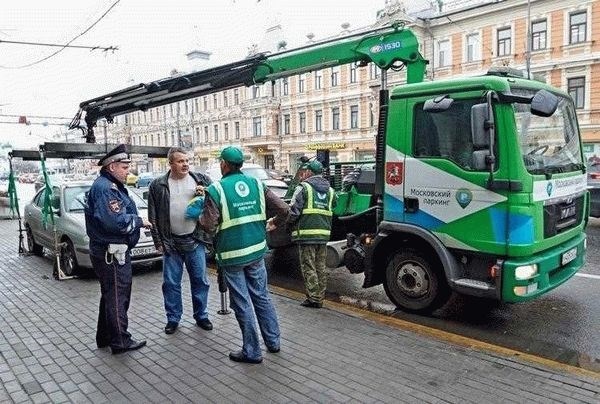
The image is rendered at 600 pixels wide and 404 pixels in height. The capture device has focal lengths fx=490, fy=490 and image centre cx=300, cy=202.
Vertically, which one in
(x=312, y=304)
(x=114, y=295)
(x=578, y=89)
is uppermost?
(x=578, y=89)

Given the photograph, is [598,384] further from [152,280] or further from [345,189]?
[152,280]

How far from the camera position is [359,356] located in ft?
14.5

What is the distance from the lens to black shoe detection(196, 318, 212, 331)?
17.1ft

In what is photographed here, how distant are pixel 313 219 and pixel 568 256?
2885mm

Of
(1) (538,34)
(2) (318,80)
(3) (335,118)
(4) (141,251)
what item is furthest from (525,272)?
(2) (318,80)

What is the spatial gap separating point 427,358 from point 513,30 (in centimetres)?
3062

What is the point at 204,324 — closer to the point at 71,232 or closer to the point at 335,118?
the point at 71,232

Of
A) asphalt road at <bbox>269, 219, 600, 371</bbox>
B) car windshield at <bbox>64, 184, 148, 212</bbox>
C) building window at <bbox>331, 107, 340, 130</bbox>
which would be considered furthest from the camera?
building window at <bbox>331, 107, 340, 130</bbox>

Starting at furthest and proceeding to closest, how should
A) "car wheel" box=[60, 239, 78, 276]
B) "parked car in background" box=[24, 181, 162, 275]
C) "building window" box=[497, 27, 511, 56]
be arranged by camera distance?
"building window" box=[497, 27, 511, 56] < "car wheel" box=[60, 239, 78, 276] < "parked car in background" box=[24, 181, 162, 275]

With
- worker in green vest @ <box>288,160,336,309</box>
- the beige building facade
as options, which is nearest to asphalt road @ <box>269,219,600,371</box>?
worker in green vest @ <box>288,160,336,309</box>

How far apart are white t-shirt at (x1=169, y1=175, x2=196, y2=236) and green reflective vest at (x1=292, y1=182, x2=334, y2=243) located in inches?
50.8

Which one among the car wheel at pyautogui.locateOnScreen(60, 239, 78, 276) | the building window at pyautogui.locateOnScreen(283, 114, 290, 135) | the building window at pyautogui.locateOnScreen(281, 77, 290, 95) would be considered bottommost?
the car wheel at pyautogui.locateOnScreen(60, 239, 78, 276)

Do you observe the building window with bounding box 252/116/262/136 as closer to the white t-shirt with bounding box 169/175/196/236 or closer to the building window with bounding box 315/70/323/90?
the building window with bounding box 315/70/323/90

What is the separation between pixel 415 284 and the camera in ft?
18.8
